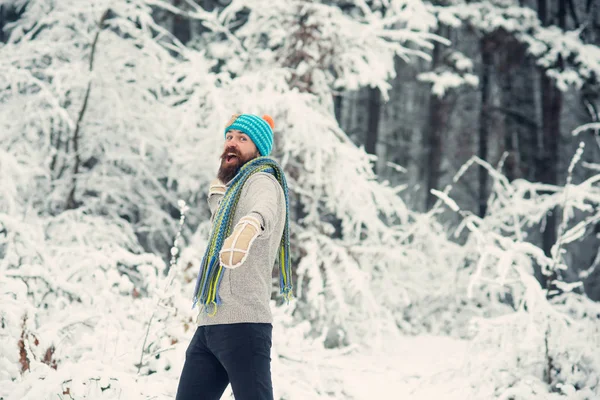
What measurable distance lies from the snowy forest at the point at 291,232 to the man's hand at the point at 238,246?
153 centimetres

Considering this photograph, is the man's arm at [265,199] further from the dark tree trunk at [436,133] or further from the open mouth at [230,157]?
the dark tree trunk at [436,133]

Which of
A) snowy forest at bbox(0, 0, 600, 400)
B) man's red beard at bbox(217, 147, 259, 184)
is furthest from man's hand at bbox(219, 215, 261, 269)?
snowy forest at bbox(0, 0, 600, 400)

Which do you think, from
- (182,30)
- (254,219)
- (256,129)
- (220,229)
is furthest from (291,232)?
(182,30)

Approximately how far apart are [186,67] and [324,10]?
6.24 feet

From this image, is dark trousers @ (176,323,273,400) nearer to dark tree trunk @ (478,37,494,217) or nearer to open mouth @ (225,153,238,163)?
open mouth @ (225,153,238,163)

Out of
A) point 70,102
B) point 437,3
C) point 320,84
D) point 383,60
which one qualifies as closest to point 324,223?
point 320,84

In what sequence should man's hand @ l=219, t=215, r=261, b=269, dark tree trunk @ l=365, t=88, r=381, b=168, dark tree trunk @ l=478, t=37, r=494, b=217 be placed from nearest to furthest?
man's hand @ l=219, t=215, r=261, b=269, dark tree trunk @ l=365, t=88, r=381, b=168, dark tree trunk @ l=478, t=37, r=494, b=217

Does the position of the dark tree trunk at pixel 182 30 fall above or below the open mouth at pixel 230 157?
above

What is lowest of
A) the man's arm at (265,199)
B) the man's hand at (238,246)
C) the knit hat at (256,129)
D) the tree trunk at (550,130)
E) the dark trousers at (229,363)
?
the dark trousers at (229,363)

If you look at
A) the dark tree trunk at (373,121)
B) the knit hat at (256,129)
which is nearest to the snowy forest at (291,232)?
the knit hat at (256,129)

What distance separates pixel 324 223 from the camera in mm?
7328

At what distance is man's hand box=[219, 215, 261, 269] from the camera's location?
2.19 m

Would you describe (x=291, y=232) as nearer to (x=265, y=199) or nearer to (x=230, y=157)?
(x=230, y=157)

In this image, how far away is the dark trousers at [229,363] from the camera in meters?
2.37
